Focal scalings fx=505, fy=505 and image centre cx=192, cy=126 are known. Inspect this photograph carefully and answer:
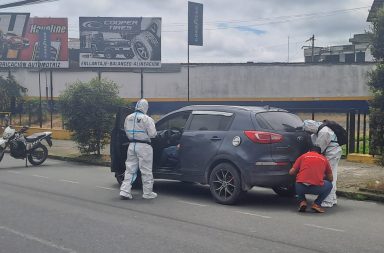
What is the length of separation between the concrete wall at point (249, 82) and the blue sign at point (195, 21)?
8591 mm

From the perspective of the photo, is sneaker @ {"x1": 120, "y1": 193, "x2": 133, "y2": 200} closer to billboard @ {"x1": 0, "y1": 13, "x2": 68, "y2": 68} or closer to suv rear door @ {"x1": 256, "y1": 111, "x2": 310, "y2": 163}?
suv rear door @ {"x1": 256, "y1": 111, "x2": 310, "y2": 163}

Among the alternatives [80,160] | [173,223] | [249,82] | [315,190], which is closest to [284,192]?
[315,190]

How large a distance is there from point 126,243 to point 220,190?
108 inches

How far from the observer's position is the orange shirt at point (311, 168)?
7676 mm

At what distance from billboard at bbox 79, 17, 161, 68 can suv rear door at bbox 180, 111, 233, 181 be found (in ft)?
77.1

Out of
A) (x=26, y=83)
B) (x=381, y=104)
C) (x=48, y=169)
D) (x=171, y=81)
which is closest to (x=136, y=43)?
(x=171, y=81)

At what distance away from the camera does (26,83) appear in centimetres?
3719

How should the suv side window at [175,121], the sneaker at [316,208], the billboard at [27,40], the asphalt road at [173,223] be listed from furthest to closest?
the billboard at [27,40]
the suv side window at [175,121]
the sneaker at [316,208]
the asphalt road at [173,223]

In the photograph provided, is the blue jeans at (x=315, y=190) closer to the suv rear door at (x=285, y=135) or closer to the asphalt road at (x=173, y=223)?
the asphalt road at (x=173, y=223)

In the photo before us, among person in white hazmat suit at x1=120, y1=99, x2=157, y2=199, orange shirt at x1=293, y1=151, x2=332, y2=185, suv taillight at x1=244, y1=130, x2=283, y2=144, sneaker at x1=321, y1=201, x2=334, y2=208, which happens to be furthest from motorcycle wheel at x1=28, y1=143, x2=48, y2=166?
sneaker at x1=321, y1=201, x2=334, y2=208

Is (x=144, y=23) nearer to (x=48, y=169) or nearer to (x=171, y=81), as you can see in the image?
(x=171, y=81)

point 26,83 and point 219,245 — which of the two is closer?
point 219,245

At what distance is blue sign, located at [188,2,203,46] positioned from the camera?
28334 millimetres

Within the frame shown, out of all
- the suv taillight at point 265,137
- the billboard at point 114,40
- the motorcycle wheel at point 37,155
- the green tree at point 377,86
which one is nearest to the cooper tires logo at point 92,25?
the billboard at point 114,40
